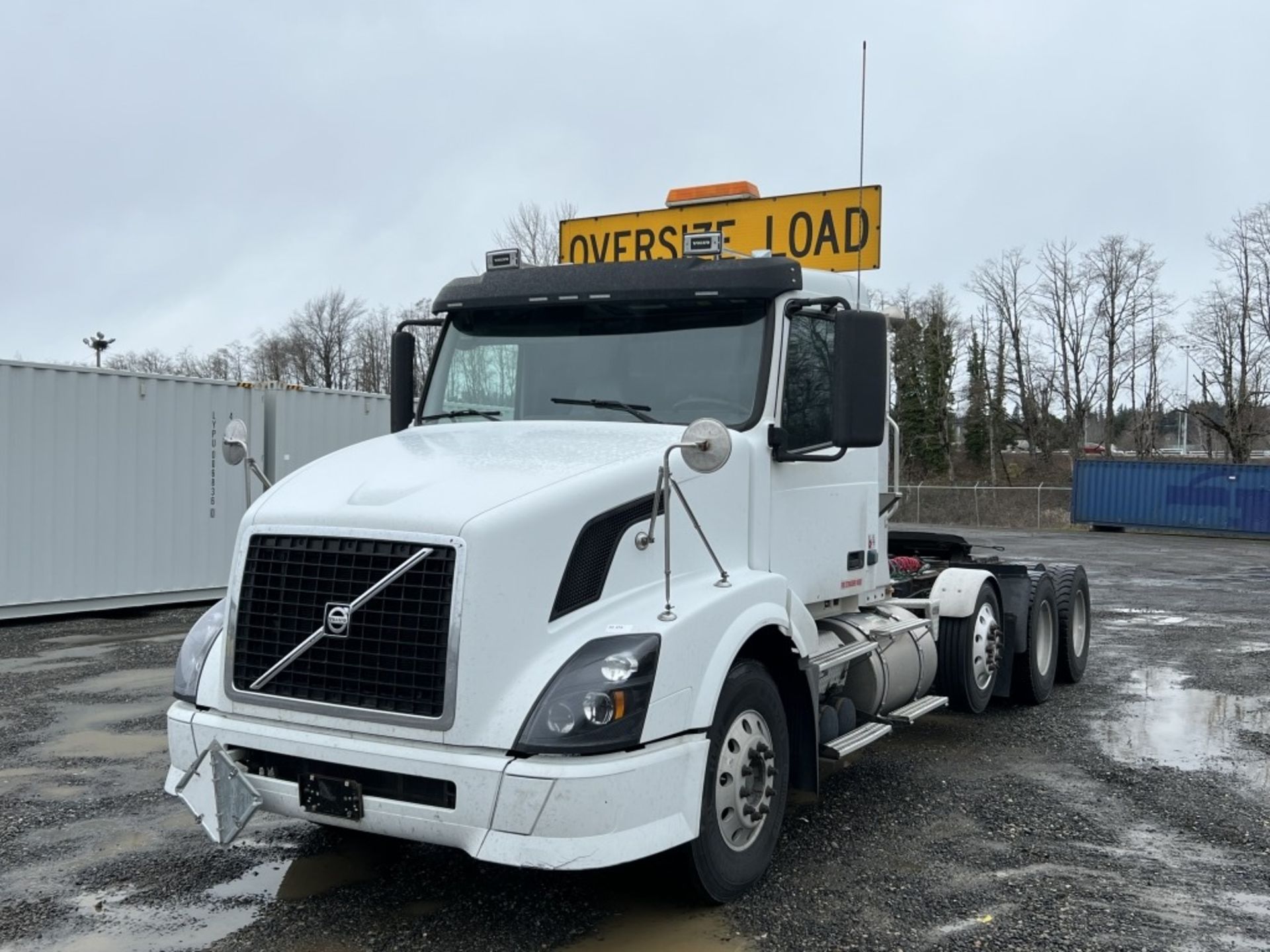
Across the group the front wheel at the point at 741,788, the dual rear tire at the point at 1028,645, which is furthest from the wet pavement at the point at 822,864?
the dual rear tire at the point at 1028,645

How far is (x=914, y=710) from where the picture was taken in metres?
6.28

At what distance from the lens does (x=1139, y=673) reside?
994 cm

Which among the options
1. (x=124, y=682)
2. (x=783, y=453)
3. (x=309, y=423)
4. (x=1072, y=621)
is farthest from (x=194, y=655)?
(x=309, y=423)

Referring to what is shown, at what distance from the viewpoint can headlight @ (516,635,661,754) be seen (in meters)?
3.75

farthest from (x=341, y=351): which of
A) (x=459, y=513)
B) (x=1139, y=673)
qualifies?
(x=459, y=513)

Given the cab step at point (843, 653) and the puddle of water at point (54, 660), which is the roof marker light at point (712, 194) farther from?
the puddle of water at point (54, 660)

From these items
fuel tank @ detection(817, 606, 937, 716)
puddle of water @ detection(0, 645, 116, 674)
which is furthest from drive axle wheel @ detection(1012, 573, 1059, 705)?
puddle of water @ detection(0, 645, 116, 674)

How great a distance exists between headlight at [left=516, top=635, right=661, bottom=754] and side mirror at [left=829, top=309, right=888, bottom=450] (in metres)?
1.49

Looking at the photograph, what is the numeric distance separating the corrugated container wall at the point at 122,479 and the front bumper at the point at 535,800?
34.7 ft

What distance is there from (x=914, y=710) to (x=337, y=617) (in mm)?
3533

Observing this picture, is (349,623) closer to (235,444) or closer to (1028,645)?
(235,444)

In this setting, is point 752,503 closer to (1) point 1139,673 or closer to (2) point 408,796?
(2) point 408,796

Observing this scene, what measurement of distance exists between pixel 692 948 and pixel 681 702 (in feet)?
3.01

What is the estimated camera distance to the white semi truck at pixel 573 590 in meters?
3.81
